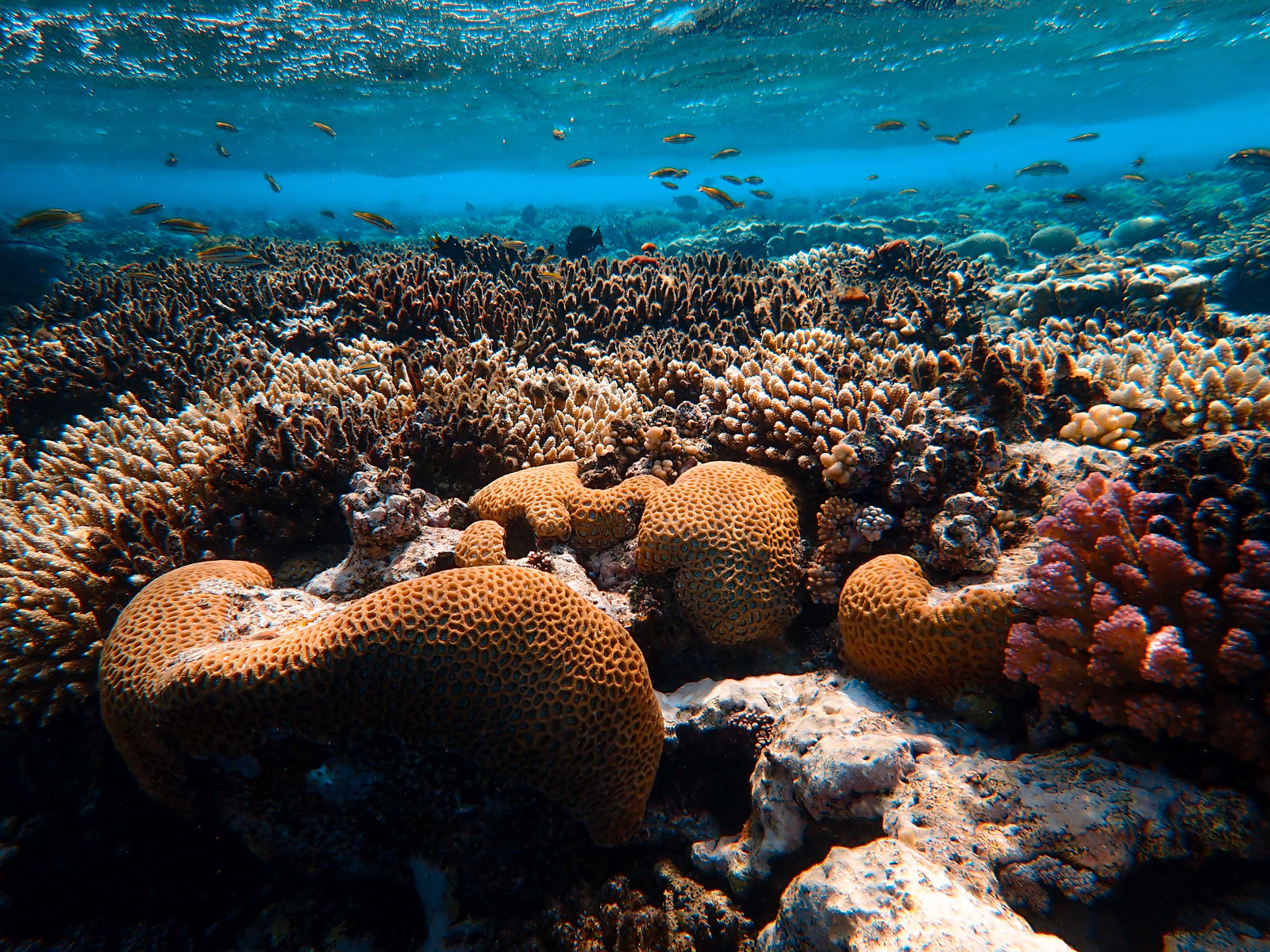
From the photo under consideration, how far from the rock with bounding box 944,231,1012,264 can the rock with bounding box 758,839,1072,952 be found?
1864cm

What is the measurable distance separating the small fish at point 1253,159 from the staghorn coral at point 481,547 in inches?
776

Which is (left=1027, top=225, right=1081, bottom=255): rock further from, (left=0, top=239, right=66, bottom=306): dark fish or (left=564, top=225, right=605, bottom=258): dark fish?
(left=0, top=239, right=66, bottom=306): dark fish

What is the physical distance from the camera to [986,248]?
1595 cm

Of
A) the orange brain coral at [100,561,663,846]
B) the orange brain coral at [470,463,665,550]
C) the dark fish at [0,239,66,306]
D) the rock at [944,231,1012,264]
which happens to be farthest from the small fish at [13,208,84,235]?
the rock at [944,231,1012,264]

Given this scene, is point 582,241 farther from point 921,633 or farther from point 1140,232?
point 1140,232

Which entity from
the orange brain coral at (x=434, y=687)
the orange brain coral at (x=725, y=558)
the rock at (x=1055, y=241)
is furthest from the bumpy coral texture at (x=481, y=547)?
the rock at (x=1055, y=241)

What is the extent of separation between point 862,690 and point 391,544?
9.53ft

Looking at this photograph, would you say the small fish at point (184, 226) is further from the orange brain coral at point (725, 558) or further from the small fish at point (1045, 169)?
the small fish at point (1045, 169)

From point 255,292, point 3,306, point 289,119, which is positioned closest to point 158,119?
point 289,119

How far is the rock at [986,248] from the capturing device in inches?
623

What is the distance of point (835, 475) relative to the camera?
3.17 meters

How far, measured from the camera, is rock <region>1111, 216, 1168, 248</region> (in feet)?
51.0

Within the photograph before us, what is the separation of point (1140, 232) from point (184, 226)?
2423 centimetres

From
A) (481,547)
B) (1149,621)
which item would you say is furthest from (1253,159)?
(481,547)
